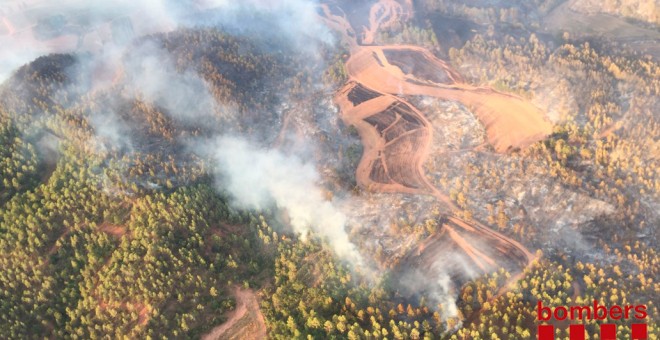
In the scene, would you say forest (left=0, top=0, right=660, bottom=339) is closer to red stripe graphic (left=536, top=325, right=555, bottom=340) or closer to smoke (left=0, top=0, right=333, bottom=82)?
red stripe graphic (left=536, top=325, right=555, bottom=340)

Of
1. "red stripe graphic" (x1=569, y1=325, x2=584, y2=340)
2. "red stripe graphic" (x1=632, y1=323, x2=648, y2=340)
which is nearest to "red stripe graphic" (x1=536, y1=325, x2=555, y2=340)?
"red stripe graphic" (x1=569, y1=325, x2=584, y2=340)

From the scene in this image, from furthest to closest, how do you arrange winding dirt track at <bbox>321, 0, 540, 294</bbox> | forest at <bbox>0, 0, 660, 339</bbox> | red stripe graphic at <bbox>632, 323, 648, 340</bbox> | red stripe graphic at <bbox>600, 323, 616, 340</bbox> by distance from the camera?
winding dirt track at <bbox>321, 0, 540, 294</bbox>
forest at <bbox>0, 0, 660, 339</bbox>
red stripe graphic at <bbox>600, 323, 616, 340</bbox>
red stripe graphic at <bbox>632, 323, 648, 340</bbox>

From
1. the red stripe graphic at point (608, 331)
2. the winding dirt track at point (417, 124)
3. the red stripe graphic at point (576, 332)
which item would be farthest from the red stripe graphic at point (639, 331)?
the winding dirt track at point (417, 124)

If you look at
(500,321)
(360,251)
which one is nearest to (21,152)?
(360,251)

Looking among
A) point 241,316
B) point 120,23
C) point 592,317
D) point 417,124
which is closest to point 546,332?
point 592,317

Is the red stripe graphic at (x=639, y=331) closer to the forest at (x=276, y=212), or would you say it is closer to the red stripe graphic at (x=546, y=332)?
the forest at (x=276, y=212)

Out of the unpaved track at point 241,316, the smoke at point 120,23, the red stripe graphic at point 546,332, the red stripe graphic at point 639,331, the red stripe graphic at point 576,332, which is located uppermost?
the smoke at point 120,23
